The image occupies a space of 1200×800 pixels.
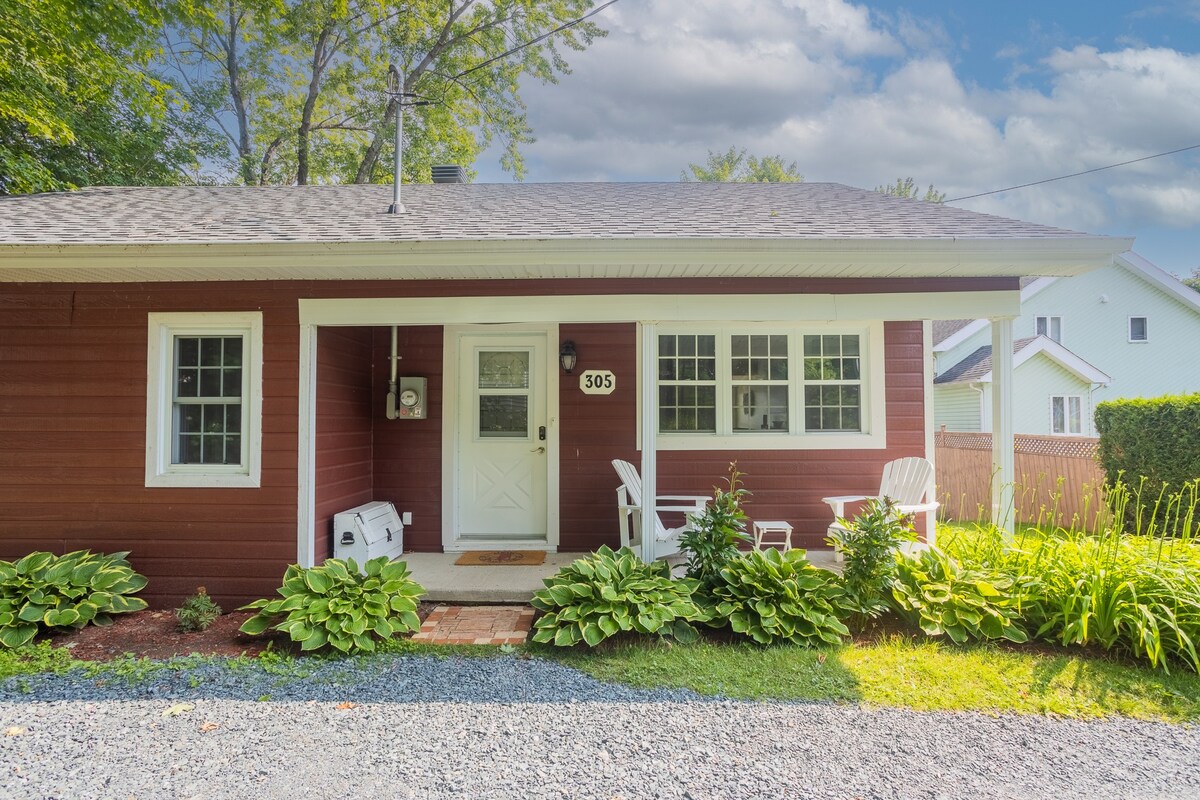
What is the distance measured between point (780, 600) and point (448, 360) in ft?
11.6

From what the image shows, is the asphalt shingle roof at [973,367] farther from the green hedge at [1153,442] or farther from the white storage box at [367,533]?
the white storage box at [367,533]

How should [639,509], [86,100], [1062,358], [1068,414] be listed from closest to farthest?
[639,509] < [86,100] < [1062,358] < [1068,414]

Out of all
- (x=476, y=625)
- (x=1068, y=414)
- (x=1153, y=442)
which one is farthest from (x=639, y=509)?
(x=1068, y=414)

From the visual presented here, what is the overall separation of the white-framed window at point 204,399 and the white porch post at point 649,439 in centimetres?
281

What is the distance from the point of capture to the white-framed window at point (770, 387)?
5.28 m

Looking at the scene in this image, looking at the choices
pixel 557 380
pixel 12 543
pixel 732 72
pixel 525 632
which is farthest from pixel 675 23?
pixel 12 543

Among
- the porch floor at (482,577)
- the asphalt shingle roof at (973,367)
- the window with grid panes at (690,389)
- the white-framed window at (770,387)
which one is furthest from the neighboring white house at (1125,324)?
the porch floor at (482,577)

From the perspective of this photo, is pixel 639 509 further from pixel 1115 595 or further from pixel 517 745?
pixel 1115 595

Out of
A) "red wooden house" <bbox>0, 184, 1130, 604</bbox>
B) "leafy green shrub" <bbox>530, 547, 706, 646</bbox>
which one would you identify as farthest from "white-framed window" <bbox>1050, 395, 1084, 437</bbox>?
"leafy green shrub" <bbox>530, 547, 706, 646</bbox>

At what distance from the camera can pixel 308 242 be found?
3953 millimetres

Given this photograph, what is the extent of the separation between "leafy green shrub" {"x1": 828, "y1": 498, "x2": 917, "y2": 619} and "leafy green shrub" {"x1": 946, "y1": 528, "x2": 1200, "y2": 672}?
74 centimetres

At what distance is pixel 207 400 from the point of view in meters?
4.47

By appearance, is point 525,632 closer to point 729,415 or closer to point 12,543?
point 729,415

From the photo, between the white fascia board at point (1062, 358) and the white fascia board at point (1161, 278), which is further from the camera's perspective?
the white fascia board at point (1161, 278)
